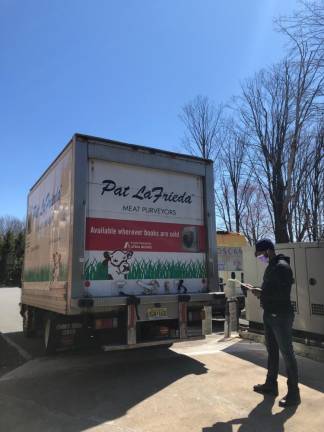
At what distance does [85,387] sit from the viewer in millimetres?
5918

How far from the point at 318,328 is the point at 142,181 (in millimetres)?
4253

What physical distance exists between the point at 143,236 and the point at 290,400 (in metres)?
3.35

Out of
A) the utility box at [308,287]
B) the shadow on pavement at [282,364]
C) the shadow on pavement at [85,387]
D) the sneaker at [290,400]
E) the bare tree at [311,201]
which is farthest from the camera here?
the bare tree at [311,201]

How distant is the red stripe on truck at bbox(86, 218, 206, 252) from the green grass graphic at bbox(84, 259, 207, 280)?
0.23m

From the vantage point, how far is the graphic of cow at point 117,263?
6598mm

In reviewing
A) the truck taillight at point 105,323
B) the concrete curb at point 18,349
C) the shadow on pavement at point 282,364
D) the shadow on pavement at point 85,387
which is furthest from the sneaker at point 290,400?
the concrete curb at point 18,349

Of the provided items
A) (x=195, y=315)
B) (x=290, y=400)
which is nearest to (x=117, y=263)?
(x=195, y=315)

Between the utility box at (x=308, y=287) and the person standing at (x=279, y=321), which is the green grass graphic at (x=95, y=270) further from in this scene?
the utility box at (x=308, y=287)

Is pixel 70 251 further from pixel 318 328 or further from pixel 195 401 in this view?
pixel 318 328

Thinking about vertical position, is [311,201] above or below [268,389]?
above

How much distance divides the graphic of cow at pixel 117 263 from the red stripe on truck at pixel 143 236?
0.32 ft

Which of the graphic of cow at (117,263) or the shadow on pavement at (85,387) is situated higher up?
the graphic of cow at (117,263)

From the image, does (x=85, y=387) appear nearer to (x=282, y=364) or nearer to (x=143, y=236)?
(x=143, y=236)

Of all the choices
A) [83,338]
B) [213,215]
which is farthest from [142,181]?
[83,338]
